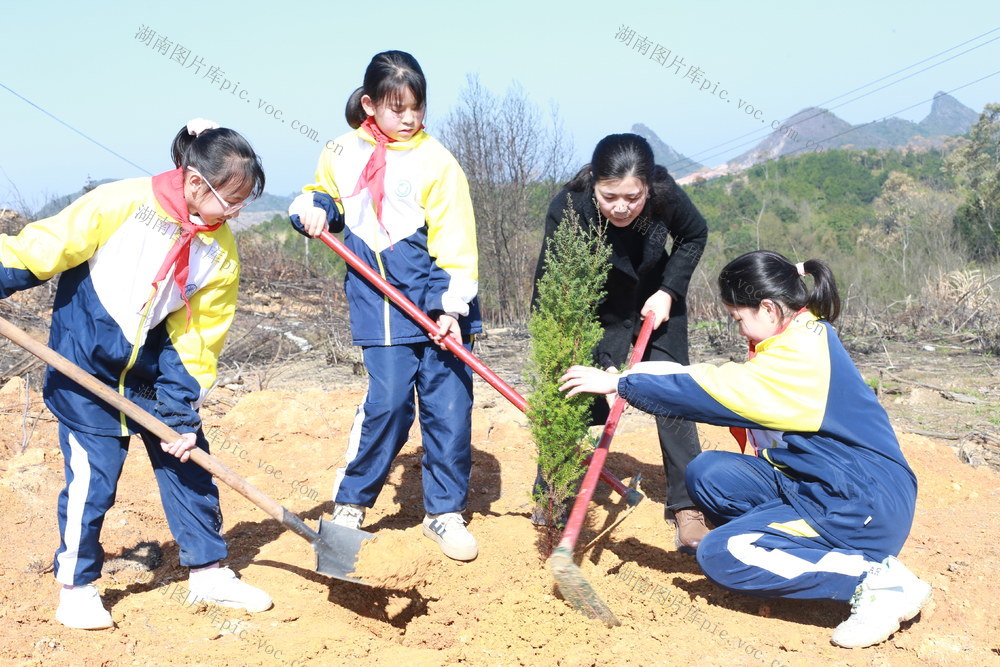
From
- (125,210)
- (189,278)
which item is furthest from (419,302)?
(125,210)

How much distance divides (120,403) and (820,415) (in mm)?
2684

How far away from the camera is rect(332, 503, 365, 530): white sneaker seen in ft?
12.1

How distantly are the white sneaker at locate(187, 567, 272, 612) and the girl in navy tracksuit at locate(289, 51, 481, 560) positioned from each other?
555 millimetres

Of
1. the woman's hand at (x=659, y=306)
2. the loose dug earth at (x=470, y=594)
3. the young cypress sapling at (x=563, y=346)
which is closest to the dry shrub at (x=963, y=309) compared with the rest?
the loose dug earth at (x=470, y=594)

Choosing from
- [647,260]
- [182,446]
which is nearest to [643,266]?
[647,260]

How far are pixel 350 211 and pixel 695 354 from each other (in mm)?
7156

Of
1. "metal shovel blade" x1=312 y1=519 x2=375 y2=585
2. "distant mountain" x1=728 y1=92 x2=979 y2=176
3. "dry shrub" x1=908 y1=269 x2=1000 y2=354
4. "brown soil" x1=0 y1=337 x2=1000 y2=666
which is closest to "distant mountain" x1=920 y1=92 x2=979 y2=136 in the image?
"distant mountain" x1=728 y1=92 x2=979 y2=176

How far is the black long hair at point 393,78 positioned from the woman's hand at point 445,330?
3.27 ft

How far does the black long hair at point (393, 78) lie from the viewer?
3.41m

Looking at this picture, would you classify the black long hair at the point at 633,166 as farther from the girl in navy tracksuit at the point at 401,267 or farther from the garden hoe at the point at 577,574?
the garden hoe at the point at 577,574

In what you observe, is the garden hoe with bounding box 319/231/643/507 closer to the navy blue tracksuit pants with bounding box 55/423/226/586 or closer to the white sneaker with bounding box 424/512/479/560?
the white sneaker with bounding box 424/512/479/560

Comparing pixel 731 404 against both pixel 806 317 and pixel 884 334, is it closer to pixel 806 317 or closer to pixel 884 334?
pixel 806 317

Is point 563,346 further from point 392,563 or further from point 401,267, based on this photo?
point 392,563

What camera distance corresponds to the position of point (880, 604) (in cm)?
287
